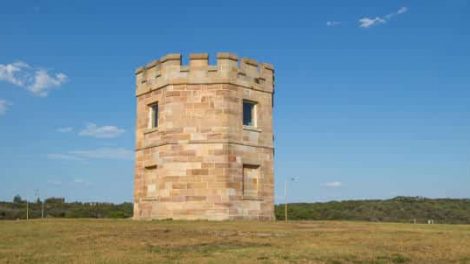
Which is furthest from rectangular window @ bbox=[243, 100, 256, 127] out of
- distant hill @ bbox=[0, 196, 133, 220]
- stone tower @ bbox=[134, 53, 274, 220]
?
distant hill @ bbox=[0, 196, 133, 220]

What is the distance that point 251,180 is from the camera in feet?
77.0

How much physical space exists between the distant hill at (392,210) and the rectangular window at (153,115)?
70.8 ft

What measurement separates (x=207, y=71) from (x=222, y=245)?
1163 cm

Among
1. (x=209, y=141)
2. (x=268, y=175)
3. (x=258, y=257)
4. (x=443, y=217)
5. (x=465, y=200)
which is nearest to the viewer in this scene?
(x=258, y=257)

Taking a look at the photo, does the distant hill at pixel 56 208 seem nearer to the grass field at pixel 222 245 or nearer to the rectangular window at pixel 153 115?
the rectangular window at pixel 153 115

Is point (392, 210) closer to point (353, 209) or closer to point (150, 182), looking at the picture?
point (353, 209)

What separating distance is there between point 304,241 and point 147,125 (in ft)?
42.8

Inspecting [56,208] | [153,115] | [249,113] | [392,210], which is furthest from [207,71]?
[392,210]

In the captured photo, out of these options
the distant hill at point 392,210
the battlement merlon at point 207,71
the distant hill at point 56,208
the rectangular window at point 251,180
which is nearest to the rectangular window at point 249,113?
the battlement merlon at point 207,71

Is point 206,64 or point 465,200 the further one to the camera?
point 465,200

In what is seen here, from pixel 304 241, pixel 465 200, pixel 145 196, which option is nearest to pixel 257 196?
pixel 145 196

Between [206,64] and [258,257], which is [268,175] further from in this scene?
[258,257]

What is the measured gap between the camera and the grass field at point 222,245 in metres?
10.7

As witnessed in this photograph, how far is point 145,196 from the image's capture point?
24.2m
